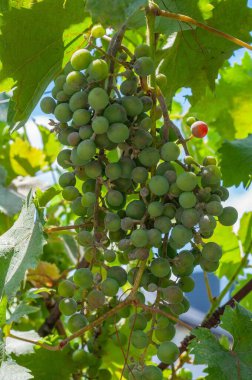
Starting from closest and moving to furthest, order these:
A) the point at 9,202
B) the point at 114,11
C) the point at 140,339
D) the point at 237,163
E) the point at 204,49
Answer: the point at 114,11, the point at 140,339, the point at 204,49, the point at 237,163, the point at 9,202

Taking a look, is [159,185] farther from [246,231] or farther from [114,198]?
[246,231]

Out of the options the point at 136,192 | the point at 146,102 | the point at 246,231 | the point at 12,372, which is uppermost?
the point at 146,102

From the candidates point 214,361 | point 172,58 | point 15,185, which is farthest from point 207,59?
point 15,185

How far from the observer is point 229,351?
0.78 meters

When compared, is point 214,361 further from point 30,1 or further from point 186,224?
point 30,1

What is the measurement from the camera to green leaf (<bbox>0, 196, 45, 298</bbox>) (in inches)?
31.1

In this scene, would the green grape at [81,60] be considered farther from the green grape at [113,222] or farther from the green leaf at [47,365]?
the green leaf at [47,365]

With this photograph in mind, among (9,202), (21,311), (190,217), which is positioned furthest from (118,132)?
(9,202)

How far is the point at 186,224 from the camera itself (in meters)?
0.73

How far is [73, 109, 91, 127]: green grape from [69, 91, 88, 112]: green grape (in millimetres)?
11

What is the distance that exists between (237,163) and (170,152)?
0.43 metres

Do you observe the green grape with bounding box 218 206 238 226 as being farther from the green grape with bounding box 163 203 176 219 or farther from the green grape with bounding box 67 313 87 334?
the green grape with bounding box 67 313 87 334

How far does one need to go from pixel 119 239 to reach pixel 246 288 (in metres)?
0.43

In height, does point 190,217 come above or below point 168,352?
above
